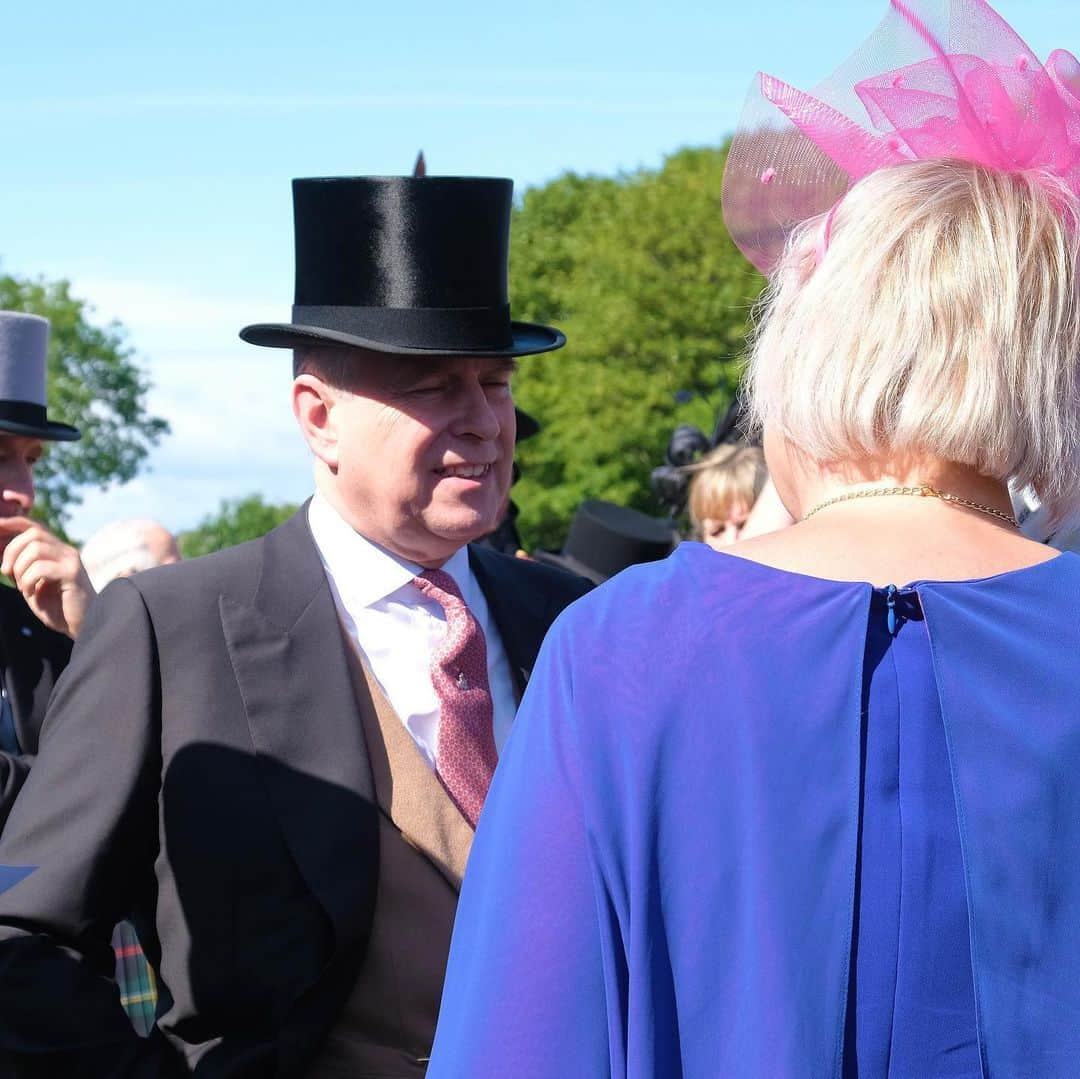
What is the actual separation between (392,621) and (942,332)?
158cm

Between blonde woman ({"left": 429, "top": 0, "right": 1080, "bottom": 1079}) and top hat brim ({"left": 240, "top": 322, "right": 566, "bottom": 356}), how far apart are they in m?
1.28

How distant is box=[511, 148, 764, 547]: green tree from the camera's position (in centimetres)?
3488

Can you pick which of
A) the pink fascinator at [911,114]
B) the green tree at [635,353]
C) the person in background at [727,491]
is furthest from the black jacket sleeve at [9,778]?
the green tree at [635,353]

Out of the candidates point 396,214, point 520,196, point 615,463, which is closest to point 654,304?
point 615,463

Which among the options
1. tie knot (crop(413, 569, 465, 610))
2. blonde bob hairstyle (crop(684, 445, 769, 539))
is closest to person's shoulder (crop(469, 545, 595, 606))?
tie knot (crop(413, 569, 465, 610))

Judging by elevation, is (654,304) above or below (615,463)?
above

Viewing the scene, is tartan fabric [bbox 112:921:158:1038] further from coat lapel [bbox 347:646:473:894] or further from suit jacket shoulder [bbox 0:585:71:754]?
coat lapel [bbox 347:646:473:894]

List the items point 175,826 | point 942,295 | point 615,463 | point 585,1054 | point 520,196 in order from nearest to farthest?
1. point 585,1054
2. point 942,295
3. point 175,826
4. point 615,463
5. point 520,196

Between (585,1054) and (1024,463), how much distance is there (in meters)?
0.77

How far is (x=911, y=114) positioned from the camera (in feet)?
5.96

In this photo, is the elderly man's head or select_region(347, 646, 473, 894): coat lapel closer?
select_region(347, 646, 473, 894): coat lapel

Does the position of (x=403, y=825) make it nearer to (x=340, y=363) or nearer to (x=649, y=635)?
(x=340, y=363)

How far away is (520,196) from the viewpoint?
1752 inches

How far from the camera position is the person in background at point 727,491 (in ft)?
20.3
